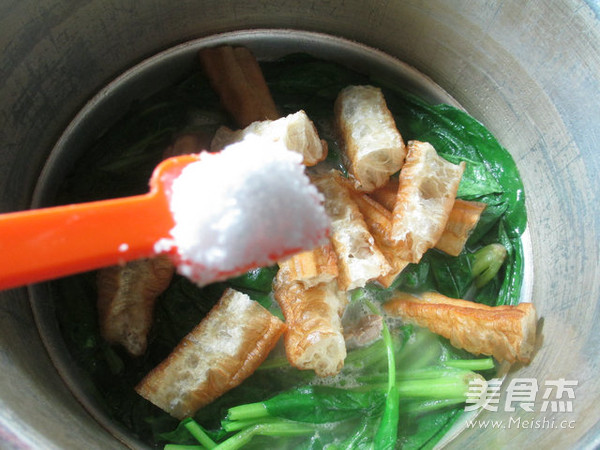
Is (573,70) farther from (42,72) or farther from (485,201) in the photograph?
(42,72)

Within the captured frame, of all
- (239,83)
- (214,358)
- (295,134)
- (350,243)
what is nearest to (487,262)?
(350,243)

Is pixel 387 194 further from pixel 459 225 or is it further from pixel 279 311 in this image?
pixel 279 311

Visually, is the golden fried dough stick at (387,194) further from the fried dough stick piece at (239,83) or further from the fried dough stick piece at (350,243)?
the fried dough stick piece at (239,83)

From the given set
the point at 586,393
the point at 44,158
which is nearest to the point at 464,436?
the point at 586,393

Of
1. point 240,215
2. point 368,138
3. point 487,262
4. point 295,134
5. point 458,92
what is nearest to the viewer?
point 240,215

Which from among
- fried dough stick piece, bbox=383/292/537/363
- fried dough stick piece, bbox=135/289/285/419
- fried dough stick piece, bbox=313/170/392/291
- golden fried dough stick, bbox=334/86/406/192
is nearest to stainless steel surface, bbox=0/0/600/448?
fried dough stick piece, bbox=383/292/537/363

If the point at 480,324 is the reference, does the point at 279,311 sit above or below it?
above
